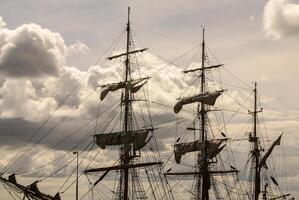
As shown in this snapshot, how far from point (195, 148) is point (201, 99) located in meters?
8.52

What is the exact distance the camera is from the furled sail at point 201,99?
118 m

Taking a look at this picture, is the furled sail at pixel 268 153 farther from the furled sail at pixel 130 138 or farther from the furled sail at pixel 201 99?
the furled sail at pixel 130 138

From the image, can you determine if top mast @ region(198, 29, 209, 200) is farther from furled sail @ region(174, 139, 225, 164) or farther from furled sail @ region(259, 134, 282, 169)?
furled sail @ region(259, 134, 282, 169)

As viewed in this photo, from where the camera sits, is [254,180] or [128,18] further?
[254,180]

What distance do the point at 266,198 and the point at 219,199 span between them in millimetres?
12339

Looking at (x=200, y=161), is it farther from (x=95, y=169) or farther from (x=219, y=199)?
(x=95, y=169)

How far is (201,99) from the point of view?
119 meters

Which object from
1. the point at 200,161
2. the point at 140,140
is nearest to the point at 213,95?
the point at 200,161

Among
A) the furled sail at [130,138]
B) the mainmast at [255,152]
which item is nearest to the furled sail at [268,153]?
the mainmast at [255,152]

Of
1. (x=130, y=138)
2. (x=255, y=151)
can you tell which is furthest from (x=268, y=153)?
(x=130, y=138)

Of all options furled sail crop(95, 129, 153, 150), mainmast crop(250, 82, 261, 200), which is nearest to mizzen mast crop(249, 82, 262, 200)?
mainmast crop(250, 82, 261, 200)

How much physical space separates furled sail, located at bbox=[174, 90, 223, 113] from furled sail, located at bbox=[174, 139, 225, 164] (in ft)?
21.4

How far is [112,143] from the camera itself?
350 feet

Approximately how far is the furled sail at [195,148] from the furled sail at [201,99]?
6.53 meters
